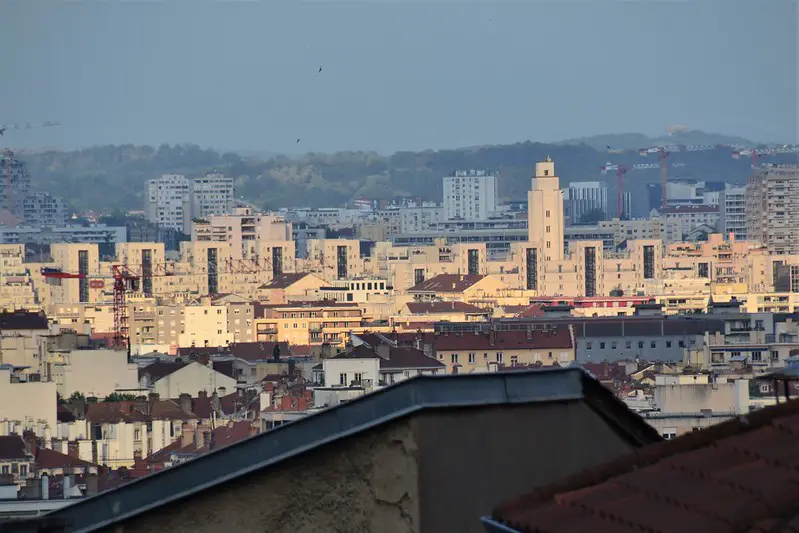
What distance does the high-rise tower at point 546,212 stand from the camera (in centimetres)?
11081

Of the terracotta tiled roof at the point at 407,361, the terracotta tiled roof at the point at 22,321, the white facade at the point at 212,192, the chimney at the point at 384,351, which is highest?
the white facade at the point at 212,192

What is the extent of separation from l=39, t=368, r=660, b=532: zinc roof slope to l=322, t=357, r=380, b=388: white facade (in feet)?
106

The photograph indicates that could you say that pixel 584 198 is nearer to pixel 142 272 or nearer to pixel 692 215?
pixel 692 215

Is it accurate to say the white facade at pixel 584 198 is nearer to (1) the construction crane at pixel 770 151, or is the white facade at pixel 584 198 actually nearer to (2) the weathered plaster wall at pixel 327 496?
(1) the construction crane at pixel 770 151

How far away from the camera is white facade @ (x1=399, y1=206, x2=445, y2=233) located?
5738 inches

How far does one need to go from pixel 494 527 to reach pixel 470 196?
518 ft

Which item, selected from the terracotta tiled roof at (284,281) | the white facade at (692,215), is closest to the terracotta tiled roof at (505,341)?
the terracotta tiled roof at (284,281)

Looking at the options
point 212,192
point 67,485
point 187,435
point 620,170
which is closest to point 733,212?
point 212,192

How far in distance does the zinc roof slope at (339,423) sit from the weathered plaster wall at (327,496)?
0.02 m

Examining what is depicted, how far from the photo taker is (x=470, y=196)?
6344 inches

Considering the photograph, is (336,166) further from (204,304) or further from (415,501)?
(415,501)

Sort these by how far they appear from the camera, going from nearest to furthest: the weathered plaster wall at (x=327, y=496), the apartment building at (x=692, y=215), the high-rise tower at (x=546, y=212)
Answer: the weathered plaster wall at (x=327, y=496) < the high-rise tower at (x=546, y=212) < the apartment building at (x=692, y=215)

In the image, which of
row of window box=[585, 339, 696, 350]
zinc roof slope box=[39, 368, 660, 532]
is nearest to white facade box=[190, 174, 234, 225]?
row of window box=[585, 339, 696, 350]

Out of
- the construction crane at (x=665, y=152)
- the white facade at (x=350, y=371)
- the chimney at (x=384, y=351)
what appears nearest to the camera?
the white facade at (x=350, y=371)
